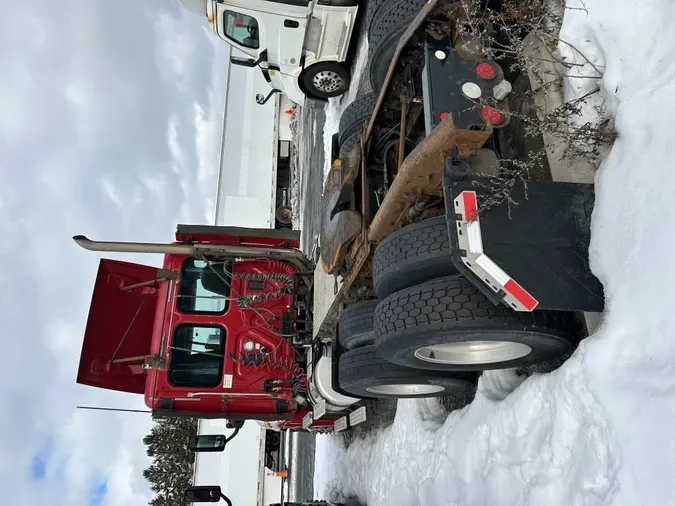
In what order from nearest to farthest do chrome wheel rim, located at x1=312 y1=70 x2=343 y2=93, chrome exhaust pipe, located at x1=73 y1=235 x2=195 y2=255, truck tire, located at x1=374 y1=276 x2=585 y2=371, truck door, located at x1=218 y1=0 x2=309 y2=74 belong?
truck tire, located at x1=374 y1=276 x2=585 y2=371, chrome exhaust pipe, located at x1=73 y1=235 x2=195 y2=255, truck door, located at x1=218 y1=0 x2=309 y2=74, chrome wheel rim, located at x1=312 y1=70 x2=343 y2=93

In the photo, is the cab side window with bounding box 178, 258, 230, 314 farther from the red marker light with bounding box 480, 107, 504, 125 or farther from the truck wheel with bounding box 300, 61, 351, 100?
the truck wheel with bounding box 300, 61, 351, 100

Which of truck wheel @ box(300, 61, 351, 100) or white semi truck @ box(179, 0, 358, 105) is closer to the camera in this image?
white semi truck @ box(179, 0, 358, 105)

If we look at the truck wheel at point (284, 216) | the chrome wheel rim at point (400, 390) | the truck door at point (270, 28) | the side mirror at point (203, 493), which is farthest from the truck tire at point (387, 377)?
the truck wheel at point (284, 216)

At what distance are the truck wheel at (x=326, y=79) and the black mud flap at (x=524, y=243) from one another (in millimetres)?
6330

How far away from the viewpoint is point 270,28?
755 cm

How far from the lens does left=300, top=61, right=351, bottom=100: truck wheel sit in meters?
8.09

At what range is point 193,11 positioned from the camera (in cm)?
817

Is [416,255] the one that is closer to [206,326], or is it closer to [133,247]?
[206,326]

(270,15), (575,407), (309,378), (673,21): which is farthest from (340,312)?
(270,15)

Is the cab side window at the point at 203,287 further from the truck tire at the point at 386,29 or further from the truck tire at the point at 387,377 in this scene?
the truck tire at the point at 386,29

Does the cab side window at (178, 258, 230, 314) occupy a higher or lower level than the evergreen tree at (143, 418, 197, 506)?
higher

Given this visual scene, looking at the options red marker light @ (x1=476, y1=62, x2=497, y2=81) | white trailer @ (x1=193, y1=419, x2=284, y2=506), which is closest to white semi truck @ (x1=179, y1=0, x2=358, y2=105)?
red marker light @ (x1=476, y1=62, x2=497, y2=81)

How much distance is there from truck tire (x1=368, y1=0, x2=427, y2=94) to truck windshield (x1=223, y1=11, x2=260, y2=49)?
414cm

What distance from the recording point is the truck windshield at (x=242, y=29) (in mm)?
7695
